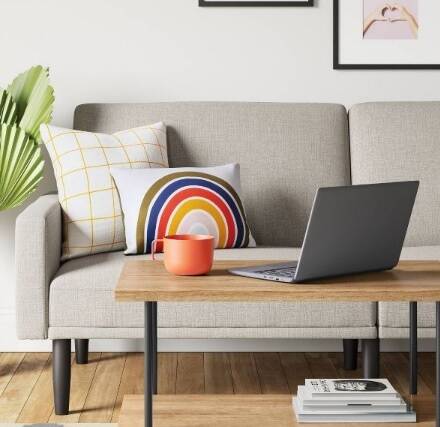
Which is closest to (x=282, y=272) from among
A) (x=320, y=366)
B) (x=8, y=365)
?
(x=320, y=366)

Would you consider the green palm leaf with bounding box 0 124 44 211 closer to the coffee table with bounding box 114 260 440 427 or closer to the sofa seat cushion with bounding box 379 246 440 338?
the coffee table with bounding box 114 260 440 427

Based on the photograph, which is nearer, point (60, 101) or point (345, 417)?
point (345, 417)

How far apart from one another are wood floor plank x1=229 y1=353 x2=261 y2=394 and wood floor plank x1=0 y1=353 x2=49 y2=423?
2.17 ft

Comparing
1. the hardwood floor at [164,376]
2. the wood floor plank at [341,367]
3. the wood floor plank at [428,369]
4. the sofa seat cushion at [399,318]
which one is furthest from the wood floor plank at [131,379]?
the wood floor plank at [428,369]

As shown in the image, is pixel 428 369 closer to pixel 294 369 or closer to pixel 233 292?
pixel 294 369

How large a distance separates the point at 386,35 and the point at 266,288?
196 centimetres

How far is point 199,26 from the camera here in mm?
3092

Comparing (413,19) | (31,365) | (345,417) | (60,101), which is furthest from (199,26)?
(345,417)

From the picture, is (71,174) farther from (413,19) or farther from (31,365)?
(413,19)

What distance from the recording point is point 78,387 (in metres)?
2.54

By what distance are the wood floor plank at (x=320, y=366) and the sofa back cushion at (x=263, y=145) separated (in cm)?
44

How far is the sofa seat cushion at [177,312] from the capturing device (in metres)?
2.24

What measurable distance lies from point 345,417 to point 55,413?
958 mm

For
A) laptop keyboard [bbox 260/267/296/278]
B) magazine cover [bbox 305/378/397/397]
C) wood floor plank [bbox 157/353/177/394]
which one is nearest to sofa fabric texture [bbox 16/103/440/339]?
wood floor plank [bbox 157/353/177/394]
